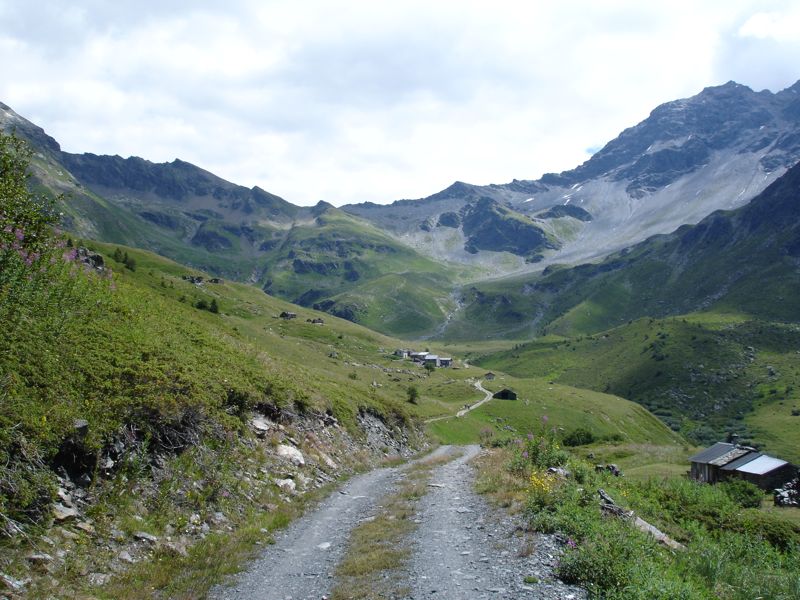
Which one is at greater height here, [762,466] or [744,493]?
[744,493]

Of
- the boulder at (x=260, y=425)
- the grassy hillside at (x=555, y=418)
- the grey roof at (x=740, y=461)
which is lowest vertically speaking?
the grassy hillside at (x=555, y=418)

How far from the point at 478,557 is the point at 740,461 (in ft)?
217

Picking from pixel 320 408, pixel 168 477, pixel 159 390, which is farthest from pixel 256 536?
pixel 320 408

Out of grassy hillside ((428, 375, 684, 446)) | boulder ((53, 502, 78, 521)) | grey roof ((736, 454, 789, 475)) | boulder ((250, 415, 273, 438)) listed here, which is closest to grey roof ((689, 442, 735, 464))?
grey roof ((736, 454, 789, 475))

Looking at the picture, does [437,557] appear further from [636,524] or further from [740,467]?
[740,467]

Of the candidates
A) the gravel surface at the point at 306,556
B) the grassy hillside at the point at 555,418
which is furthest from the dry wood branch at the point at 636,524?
the grassy hillside at the point at 555,418

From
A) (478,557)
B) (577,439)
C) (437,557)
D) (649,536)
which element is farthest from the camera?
(577,439)

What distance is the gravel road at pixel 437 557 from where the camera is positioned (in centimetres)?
1233

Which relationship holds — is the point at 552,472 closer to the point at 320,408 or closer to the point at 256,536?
the point at 256,536

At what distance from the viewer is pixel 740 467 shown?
6206cm

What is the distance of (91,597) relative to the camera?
11.8 meters

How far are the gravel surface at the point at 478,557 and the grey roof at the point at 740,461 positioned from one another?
56.1m

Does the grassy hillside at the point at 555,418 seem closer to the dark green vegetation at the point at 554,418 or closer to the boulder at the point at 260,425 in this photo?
the dark green vegetation at the point at 554,418

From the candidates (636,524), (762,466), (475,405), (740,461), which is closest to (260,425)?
(636,524)
